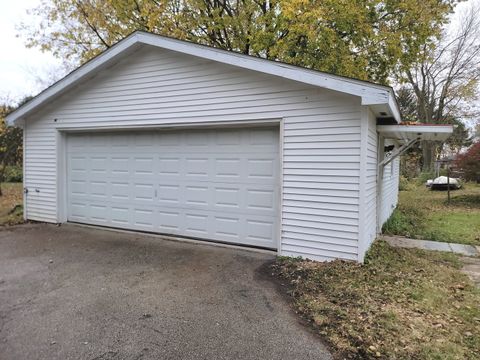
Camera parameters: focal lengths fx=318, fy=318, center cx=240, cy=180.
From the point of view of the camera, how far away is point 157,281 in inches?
174

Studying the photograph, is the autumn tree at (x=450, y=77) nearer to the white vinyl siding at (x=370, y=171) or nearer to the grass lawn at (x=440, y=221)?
the grass lawn at (x=440, y=221)

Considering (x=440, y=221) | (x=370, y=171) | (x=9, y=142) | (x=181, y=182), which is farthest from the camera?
(x=9, y=142)

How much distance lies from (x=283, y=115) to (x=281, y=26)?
19.8ft

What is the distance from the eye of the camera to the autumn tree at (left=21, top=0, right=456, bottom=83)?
9656mm

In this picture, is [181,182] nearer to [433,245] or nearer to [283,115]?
[283,115]

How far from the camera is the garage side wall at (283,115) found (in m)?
4.93

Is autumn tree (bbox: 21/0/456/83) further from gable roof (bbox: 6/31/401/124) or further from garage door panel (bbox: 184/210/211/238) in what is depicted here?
garage door panel (bbox: 184/210/211/238)

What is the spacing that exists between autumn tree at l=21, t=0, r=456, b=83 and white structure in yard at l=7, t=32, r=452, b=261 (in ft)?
14.7

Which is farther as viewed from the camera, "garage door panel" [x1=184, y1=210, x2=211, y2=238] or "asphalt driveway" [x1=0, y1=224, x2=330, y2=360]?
"garage door panel" [x1=184, y1=210, x2=211, y2=238]

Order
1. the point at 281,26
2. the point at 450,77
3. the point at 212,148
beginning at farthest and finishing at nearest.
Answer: the point at 450,77 < the point at 281,26 < the point at 212,148

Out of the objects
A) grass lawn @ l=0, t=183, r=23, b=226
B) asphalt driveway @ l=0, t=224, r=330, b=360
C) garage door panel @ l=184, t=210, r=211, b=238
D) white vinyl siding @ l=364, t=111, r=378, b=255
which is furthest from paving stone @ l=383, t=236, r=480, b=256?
grass lawn @ l=0, t=183, r=23, b=226

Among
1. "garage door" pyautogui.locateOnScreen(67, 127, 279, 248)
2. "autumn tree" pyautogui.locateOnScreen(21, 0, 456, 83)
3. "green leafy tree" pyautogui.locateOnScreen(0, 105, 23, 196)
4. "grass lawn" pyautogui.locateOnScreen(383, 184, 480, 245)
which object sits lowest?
"grass lawn" pyautogui.locateOnScreen(383, 184, 480, 245)

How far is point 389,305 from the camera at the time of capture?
364 centimetres

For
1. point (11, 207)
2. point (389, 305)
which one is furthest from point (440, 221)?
point (11, 207)
